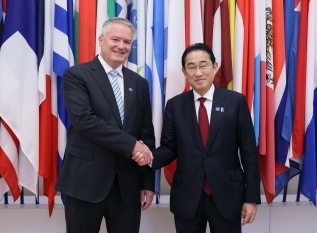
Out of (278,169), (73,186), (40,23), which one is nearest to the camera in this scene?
(73,186)

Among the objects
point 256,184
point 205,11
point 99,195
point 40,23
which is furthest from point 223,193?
point 40,23

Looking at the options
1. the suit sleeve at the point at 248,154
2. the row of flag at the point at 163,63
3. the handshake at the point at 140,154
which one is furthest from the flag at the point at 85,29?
the suit sleeve at the point at 248,154

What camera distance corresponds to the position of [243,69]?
213 centimetres

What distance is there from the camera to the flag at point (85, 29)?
2.07 meters

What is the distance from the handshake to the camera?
1508 millimetres

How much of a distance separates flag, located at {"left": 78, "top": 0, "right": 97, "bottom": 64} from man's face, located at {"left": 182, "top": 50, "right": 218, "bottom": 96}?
69cm

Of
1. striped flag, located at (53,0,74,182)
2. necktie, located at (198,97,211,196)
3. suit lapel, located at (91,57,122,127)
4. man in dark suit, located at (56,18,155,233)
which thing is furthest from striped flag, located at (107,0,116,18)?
necktie, located at (198,97,211,196)

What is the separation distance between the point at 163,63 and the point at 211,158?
2.59 ft

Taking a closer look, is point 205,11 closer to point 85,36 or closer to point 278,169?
point 85,36

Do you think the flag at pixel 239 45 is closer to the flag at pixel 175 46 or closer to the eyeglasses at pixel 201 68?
the flag at pixel 175 46

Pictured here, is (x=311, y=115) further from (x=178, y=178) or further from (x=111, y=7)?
(x=111, y=7)

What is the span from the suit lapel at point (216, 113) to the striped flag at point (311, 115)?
0.78 meters

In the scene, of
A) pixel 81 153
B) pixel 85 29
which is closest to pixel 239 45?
pixel 85 29

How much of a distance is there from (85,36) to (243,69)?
953mm
